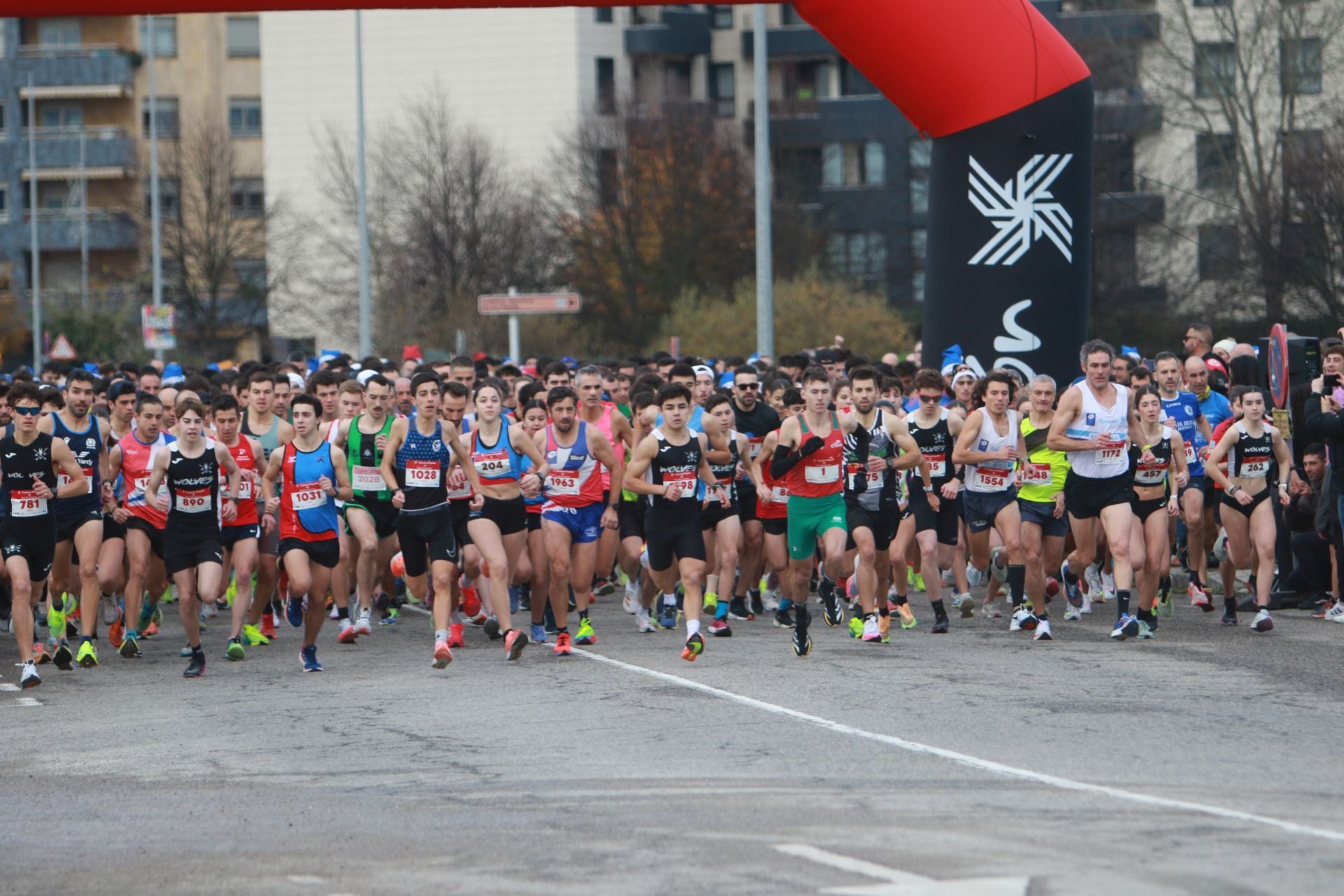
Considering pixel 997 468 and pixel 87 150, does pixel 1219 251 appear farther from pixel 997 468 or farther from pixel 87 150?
pixel 87 150

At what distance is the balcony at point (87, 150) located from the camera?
68938mm

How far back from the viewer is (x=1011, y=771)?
8.98m

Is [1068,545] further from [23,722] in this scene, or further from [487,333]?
[487,333]

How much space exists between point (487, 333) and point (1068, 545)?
32.7 meters

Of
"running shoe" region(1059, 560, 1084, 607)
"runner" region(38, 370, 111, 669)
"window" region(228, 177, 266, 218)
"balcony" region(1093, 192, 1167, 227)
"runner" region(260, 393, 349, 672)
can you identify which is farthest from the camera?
"window" region(228, 177, 266, 218)

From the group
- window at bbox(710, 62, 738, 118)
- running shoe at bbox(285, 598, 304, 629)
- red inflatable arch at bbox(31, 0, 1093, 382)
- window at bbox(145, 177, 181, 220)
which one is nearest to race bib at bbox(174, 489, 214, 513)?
running shoe at bbox(285, 598, 304, 629)

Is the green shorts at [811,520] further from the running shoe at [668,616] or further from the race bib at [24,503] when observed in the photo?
the race bib at [24,503]

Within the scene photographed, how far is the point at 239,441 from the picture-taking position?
48.4 feet

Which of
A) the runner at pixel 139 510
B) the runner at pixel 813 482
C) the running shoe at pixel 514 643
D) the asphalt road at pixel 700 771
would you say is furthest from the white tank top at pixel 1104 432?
the runner at pixel 139 510

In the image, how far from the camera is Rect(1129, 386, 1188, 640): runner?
46.4 feet

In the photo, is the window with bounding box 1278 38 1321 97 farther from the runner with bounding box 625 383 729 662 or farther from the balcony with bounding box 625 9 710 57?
the runner with bounding box 625 383 729 662

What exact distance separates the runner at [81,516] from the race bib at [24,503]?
307 mm

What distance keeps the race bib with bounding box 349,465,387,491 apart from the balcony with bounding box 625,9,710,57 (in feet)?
167

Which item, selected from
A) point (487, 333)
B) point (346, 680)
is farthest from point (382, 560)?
point (487, 333)
